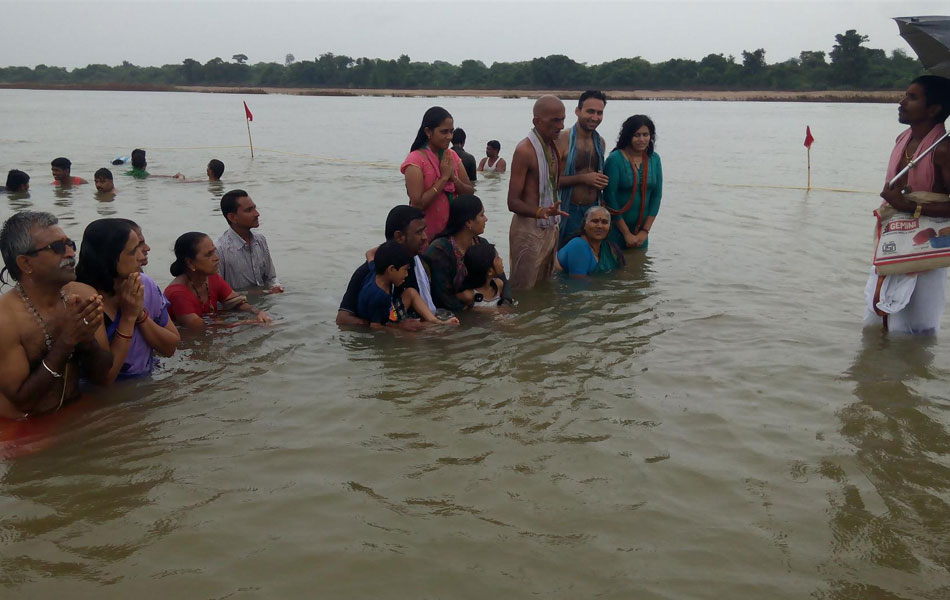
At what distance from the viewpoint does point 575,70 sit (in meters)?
84.4

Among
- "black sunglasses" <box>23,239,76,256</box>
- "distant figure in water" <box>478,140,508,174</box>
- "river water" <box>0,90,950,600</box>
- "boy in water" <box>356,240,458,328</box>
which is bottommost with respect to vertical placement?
"river water" <box>0,90,950,600</box>

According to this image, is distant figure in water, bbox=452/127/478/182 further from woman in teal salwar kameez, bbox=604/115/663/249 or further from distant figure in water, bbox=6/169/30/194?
distant figure in water, bbox=6/169/30/194

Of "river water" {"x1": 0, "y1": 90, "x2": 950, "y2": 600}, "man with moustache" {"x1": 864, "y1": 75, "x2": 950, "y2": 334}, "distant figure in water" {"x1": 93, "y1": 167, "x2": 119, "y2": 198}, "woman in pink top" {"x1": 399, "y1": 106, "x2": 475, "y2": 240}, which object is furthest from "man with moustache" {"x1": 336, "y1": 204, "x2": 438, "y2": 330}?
"distant figure in water" {"x1": 93, "y1": 167, "x2": 119, "y2": 198}

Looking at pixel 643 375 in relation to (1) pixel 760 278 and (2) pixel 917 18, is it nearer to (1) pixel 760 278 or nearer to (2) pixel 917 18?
(2) pixel 917 18

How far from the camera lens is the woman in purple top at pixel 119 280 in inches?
161

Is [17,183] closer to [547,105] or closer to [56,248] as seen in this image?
[547,105]

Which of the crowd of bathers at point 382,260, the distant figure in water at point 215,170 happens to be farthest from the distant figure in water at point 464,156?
the distant figure in water at point 215,170

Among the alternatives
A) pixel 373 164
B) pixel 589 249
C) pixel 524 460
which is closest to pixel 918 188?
pixel 589 249

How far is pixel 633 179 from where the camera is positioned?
24.2 feet

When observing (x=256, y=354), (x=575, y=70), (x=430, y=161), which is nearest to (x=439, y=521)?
(x=256, y=354)

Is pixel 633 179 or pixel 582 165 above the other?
pixel 582 165

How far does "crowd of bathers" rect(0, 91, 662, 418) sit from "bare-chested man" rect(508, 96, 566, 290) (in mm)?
12

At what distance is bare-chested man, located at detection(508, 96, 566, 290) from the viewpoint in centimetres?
647

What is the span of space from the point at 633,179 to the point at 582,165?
55 centimetres
